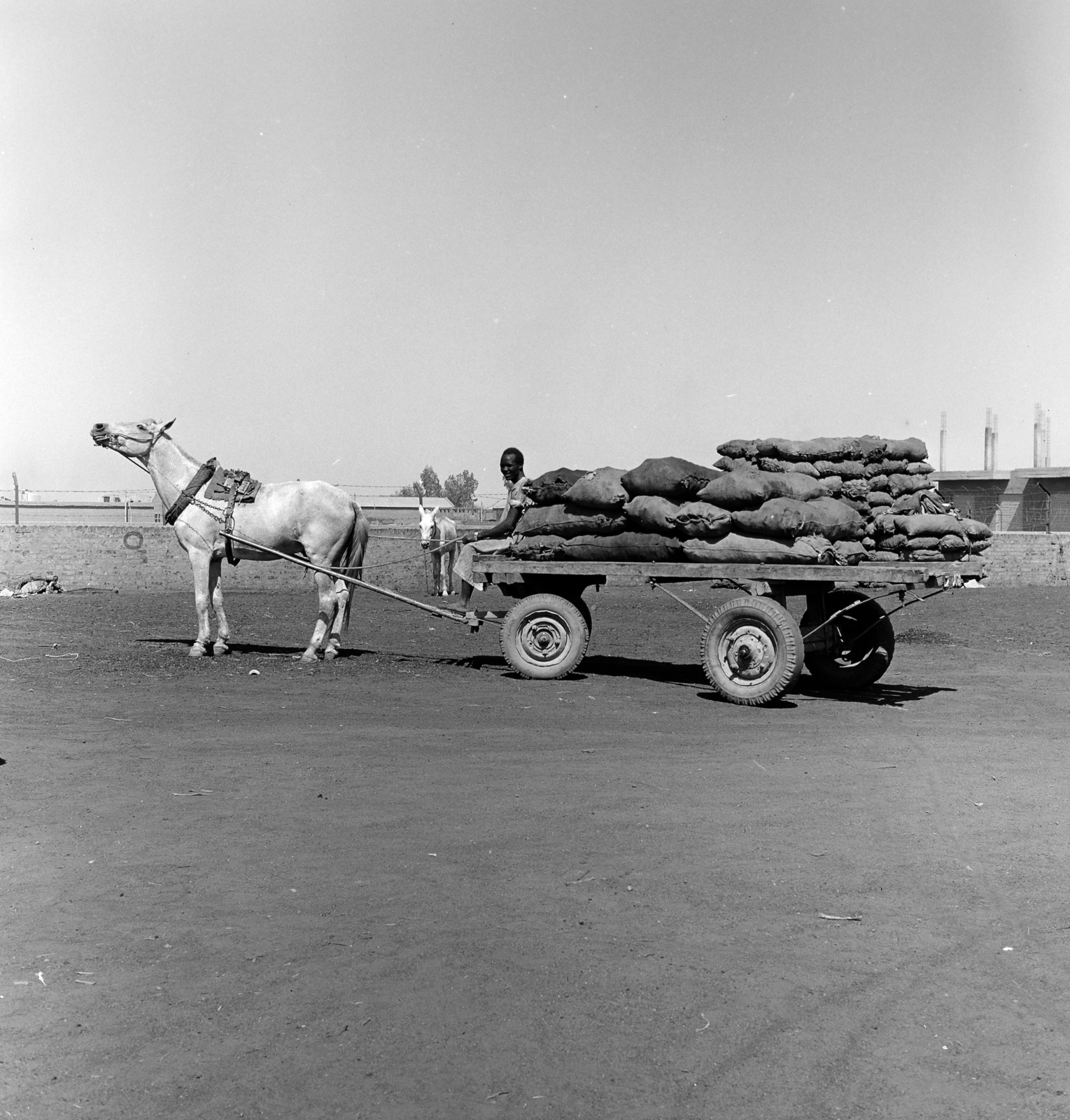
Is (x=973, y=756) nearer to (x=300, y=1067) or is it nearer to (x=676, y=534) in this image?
(x=676, y=534)

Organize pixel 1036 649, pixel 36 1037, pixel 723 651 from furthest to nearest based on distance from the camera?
pixel 1036 649 < pixel 723 651 < pixel 36 1037

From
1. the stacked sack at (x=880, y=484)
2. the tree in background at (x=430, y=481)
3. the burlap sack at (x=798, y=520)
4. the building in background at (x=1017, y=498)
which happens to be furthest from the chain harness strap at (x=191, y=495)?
the tree in background at (x=430, y=481)

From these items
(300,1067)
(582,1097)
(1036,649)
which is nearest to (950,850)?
(582,1097)

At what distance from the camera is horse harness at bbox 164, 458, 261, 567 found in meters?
13.7

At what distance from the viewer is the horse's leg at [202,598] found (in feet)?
44.4

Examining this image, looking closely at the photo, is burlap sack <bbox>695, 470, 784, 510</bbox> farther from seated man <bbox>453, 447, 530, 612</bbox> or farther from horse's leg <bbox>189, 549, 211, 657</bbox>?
horse's leg <bbox>189, 549, 211, 657</bbox>

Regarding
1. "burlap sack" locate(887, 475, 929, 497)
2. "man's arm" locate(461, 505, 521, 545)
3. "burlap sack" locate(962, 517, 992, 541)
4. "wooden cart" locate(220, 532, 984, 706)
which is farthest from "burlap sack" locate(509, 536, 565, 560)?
"burlap sack" locate(962, 517, 992, 541)

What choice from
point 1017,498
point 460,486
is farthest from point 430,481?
point 1017,498

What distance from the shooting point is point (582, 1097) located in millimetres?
3551

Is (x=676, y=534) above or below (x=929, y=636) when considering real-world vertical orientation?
above

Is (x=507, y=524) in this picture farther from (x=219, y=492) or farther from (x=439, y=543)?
(x=439, y=543)

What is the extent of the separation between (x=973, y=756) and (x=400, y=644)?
8.57m

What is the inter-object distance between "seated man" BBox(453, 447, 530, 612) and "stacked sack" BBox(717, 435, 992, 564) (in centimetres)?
203

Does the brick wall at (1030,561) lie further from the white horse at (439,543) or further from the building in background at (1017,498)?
the white horse at (439,543)
